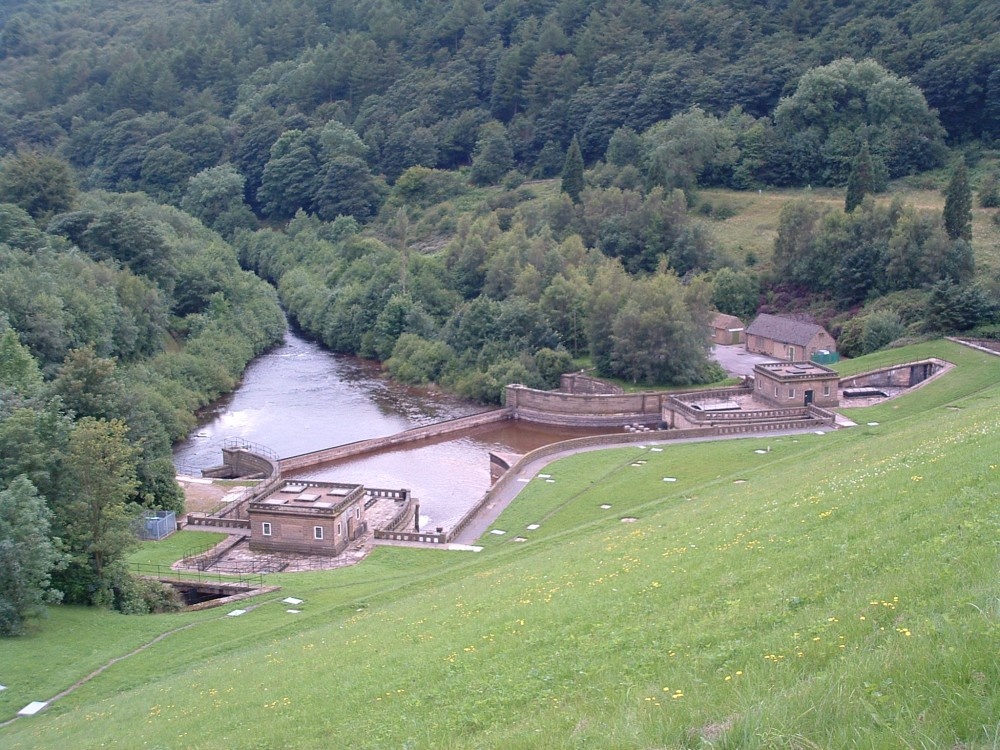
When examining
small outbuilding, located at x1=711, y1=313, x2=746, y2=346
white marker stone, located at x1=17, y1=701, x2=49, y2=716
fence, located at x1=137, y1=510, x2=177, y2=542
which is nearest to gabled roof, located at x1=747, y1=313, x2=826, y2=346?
small outbuilding, located at x1=711, y1=313, x2=746, y2=346

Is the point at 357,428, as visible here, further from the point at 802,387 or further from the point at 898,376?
the point at 898,376

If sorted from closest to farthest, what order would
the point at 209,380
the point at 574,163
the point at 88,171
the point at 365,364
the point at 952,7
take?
the point at 209,380
the point at 365,364
the point at 574,163
the point at 952,7
the point at 88,171

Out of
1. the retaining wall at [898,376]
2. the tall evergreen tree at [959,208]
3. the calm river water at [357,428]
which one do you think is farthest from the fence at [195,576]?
the tall evergreen tree at [959,208]

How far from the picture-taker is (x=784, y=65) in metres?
111

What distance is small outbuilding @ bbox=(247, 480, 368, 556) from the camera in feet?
131

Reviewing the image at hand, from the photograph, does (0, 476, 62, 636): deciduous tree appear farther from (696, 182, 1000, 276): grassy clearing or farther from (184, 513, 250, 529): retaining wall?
(696, 182, 1000, 276): grassy clearing

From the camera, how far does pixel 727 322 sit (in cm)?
8181

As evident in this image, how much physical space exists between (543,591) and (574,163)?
266 feet

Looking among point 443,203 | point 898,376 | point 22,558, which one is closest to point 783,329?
point 898,376

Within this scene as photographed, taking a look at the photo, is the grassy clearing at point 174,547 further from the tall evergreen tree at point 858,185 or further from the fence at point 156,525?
the tall evergreen tree at point 858,185

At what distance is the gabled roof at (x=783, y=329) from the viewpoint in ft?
239

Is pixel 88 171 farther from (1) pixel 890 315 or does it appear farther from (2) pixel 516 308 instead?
(1) pixel 890 315

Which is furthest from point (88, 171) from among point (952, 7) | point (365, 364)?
point (952, 7)

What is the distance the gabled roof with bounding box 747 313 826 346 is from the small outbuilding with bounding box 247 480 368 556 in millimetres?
42143
